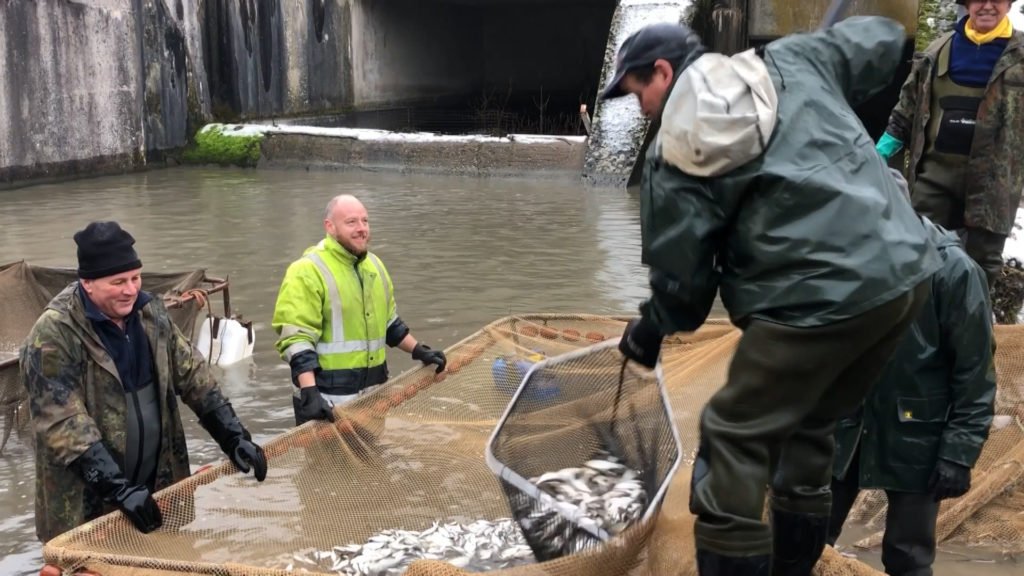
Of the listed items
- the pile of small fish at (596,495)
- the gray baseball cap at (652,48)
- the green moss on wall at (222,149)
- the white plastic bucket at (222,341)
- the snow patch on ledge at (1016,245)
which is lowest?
the white plastic bucket at (222,341)

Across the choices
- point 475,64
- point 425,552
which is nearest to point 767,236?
point 425,552

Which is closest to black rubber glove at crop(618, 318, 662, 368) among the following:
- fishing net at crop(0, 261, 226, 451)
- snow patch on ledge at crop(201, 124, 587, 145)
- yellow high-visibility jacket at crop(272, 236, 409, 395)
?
yellow high-visibility jacket at crop(272, 236, 409, 395)

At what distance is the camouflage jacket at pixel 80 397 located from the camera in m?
3.43

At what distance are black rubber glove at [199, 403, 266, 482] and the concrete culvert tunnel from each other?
1872 centimetres

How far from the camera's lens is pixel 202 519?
12.1 ft

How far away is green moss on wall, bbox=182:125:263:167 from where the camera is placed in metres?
18.6

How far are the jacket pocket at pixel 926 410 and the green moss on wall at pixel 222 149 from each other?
1663 centimetres

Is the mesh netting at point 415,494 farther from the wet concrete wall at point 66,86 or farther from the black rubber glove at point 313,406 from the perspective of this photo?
the wet concrete wall at point 66,86

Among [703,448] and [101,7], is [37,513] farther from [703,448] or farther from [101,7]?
[101,7]

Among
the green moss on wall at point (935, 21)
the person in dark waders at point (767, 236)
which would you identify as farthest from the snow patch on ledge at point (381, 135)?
the person in dark waders at point (767, 236)

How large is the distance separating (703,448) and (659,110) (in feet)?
3.10

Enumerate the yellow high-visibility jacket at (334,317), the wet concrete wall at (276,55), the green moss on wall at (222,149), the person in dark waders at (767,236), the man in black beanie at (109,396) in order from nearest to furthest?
the person in dark waders at (767,236) → the man in black beanie at (109,396) → the yellow high-visibility jacket at (334,317) → the green moss on wall at (222,149) → the wet concrete wall at (276,55)

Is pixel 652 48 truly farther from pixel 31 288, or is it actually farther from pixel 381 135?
pixel 381 135

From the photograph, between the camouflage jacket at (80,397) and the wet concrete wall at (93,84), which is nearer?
the camouflage jacket at (80,397)
